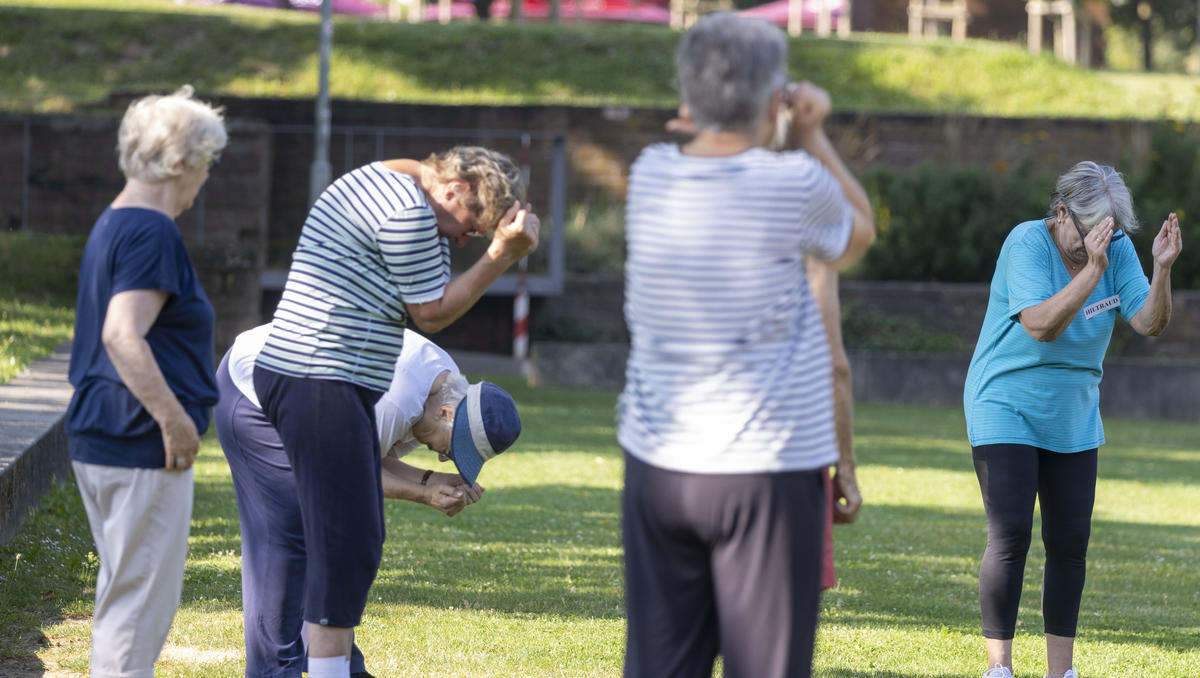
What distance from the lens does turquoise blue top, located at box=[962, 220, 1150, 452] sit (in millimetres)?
5258

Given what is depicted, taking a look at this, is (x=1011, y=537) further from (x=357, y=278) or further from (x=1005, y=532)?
(x=357, y=278)

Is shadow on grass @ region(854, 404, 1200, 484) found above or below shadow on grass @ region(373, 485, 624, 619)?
below

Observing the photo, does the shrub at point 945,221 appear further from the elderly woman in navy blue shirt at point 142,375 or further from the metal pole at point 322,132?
the elderly woman in navy blue shirt at point 142,375

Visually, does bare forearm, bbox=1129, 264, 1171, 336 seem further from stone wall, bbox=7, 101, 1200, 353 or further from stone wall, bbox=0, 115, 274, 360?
stone wall, bbox=0, 115, 274, 360

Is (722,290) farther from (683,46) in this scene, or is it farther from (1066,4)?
(1066,4)

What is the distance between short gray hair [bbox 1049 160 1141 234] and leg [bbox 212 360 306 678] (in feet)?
8.86

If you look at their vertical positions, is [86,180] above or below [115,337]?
above

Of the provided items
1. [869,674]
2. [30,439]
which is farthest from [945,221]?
[869,674]

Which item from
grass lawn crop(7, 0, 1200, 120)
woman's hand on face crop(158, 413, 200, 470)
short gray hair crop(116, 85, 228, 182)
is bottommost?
woman's hand on face crop(158, 413, 200, 470)

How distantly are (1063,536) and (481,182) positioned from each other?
2.52 m

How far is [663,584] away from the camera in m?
3.30

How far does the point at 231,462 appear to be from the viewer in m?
4.73

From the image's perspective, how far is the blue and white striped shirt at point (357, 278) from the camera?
13.2ft

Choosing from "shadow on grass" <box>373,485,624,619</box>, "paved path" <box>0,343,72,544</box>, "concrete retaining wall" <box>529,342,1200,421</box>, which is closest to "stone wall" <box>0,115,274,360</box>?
"concrete retaining wall" <box>529,342,1200,421</box>
